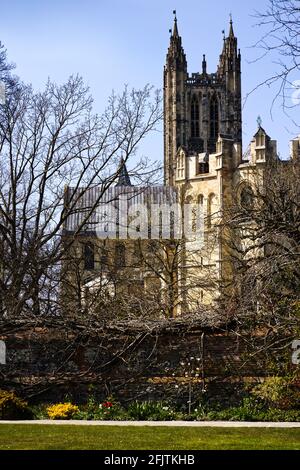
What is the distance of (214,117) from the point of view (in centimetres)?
9356

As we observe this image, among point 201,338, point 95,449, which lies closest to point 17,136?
point 201,338

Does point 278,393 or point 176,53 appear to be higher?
point 176,53

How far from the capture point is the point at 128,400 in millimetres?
18922

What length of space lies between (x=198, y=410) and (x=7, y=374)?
4364 millimetres

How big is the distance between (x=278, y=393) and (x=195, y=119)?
76401 millimetres

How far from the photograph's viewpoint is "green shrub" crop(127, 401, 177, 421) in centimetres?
1733

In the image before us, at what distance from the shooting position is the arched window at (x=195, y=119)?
92.2 m

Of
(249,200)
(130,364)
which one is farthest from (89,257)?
(130,364)

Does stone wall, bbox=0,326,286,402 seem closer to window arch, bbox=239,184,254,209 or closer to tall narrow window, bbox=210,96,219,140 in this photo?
window arch, bbox=239,184,254,209

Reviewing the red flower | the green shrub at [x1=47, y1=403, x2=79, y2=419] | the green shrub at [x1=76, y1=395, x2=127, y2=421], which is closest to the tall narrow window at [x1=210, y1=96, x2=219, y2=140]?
the green shrub at [x1=76, y1=395, x2=127, y2=421]

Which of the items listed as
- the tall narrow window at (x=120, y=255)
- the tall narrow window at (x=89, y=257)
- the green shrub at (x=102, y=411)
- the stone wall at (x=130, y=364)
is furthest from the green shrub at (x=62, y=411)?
the tall narrow window at (x=120, y=255)

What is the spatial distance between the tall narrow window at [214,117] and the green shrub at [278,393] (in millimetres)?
75091

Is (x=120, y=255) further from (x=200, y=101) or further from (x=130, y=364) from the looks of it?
(x=200, y=101)

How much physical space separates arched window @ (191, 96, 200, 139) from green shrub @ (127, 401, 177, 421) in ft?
247
